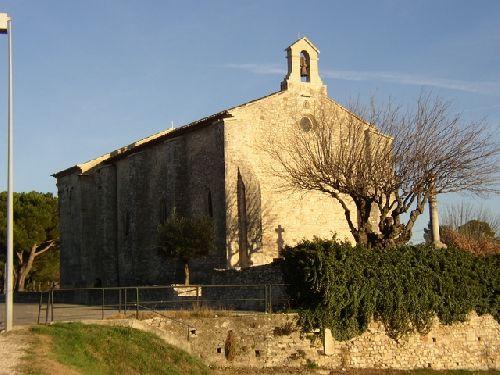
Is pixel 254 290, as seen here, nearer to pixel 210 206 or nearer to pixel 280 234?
pixel 280 234

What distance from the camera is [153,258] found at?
36625mm

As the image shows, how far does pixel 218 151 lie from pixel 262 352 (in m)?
13.0

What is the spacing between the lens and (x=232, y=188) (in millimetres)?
30906

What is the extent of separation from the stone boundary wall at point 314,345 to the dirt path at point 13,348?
11.8ft

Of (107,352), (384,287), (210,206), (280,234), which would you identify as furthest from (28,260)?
(107,352)

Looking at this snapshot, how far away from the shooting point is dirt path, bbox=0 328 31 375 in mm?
14245

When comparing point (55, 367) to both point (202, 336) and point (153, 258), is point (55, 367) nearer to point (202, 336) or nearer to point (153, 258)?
point (202, 336)

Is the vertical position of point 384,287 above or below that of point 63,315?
above

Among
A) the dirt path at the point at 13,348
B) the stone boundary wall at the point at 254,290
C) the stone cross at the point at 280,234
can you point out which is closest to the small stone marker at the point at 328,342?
the stone boundary wall at the point at 254,290

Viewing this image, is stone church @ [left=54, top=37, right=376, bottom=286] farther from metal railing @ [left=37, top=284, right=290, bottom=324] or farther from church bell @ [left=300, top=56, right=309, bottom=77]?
metal railing @ [left=37, top=284, right=290, bottom=324]

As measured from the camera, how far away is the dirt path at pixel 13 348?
46.7 ft

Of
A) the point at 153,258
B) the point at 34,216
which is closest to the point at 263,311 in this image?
the point at 153,258

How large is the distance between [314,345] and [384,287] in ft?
10.9

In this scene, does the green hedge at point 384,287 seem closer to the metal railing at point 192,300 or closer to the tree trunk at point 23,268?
the metal railing at point 192,300
